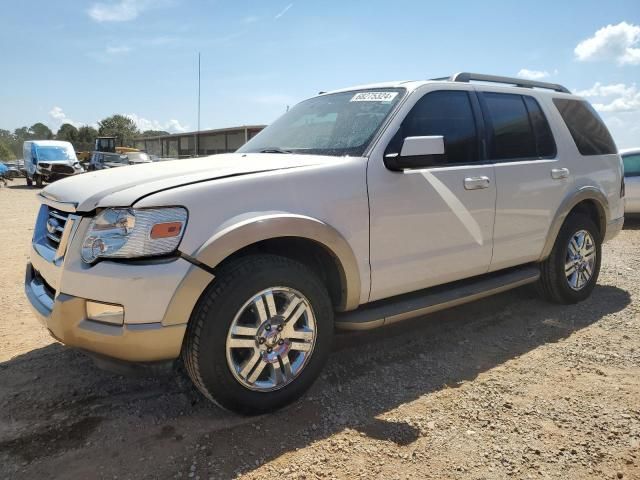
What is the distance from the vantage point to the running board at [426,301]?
9.80ft

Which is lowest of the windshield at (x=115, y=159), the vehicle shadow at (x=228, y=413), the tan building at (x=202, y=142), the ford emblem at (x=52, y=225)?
the vehicle shadow at (x=228, y=413)

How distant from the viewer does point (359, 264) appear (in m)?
2.91

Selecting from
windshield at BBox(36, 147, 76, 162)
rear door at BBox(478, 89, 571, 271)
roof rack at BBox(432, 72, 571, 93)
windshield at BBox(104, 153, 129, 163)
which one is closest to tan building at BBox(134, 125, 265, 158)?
windshield at BBox(104, 153, 129, 163)

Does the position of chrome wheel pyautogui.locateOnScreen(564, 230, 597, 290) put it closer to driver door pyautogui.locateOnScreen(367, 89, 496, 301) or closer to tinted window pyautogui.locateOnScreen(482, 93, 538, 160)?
tinted window pyautogui.locateOnScreen(482, 93, 538, 160)

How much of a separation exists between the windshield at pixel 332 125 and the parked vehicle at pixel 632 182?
311 inches

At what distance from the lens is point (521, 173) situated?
12.6 ft

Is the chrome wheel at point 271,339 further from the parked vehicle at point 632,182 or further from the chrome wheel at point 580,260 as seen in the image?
the parked vehicle at point 632,182

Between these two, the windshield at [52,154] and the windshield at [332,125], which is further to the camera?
the windshield at [52,154]

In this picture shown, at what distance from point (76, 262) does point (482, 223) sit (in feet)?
8.66

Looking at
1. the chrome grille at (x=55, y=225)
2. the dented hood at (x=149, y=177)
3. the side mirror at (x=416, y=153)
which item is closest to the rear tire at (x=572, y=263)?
the side mirror at (x=416, y=153)

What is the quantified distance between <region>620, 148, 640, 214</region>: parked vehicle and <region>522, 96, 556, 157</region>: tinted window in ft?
20.6

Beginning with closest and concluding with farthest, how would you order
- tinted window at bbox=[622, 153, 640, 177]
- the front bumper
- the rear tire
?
the front bumper
the rear tire
tinted window at bbox=[622, 153, 640, 177]

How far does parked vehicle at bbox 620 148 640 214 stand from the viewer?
9.30 meters

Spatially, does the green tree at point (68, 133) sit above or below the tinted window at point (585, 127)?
above
